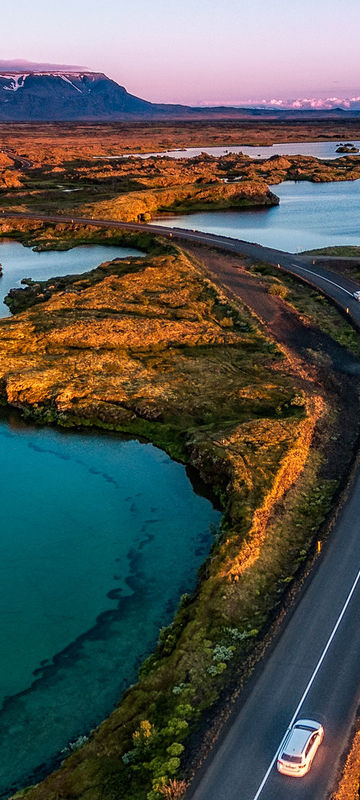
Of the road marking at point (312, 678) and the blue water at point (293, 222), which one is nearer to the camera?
the road marking at point (312, 678)

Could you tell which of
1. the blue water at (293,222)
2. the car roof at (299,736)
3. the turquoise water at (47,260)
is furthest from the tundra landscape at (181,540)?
the blue water at (293,222)

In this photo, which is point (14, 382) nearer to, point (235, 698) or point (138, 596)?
point (138, 596)

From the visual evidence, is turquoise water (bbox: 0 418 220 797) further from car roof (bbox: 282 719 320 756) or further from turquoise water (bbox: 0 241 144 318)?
turquoise water (bbox: 0 241 144 318)

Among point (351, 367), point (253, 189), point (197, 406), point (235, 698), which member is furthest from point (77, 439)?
point (253, 189)

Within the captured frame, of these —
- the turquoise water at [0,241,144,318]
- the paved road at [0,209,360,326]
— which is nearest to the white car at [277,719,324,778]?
the paved road at [0,209,360,326]

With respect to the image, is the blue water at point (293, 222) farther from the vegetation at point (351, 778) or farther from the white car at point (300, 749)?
the vegetation at point (351, 778)

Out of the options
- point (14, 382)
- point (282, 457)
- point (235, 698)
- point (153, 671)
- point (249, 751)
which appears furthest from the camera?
point (14, 382)

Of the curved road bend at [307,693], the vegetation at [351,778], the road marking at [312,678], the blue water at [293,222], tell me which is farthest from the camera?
the blue water at [293,222]
